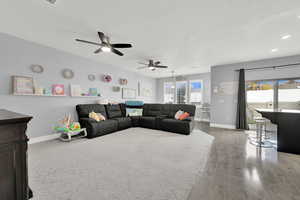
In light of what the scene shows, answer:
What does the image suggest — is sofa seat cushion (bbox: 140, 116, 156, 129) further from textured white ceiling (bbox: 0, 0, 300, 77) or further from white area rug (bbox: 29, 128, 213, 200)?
textured white ceiling (bbox: 0, 0, 300, 77)

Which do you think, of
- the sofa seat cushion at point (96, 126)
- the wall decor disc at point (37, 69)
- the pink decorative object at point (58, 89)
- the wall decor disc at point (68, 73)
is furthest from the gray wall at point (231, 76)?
the wall decor disc at point (37, 69)

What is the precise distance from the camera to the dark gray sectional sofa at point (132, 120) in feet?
12.3

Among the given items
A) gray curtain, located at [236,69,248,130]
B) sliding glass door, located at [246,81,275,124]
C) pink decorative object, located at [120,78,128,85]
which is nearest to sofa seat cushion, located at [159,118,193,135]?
gray curtain, located at [236,69,248,130]

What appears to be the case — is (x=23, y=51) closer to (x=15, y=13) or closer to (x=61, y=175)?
(x=15, y=13)

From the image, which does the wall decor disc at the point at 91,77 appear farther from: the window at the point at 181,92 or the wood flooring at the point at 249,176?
the window at the point at 181,92

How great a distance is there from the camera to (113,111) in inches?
194

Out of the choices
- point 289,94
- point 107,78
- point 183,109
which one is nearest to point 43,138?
point 107,78

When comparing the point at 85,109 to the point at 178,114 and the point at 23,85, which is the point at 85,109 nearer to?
the point at 23,85

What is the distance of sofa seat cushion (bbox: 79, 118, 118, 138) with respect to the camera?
357 cm

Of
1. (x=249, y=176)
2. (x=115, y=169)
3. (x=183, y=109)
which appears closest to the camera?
(x=249, y=176)

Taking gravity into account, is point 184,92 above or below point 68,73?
below

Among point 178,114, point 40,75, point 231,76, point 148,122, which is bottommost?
point 148,122

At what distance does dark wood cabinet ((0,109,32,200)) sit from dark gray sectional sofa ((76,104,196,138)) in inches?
113

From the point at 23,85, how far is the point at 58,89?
2.51 feet
